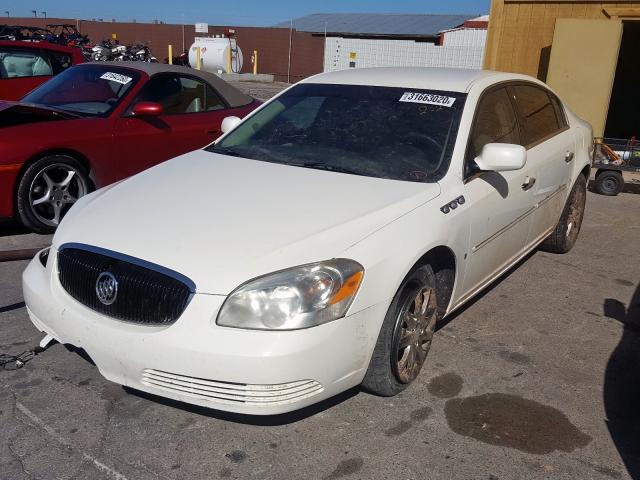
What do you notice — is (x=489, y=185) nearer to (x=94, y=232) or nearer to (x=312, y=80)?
(x=312, y=80)

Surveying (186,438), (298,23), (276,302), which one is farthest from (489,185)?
(298,23)

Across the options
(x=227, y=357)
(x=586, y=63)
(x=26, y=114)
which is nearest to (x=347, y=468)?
(x=227, y=357)

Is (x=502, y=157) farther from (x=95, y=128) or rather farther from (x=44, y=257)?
(x=95, y=128)

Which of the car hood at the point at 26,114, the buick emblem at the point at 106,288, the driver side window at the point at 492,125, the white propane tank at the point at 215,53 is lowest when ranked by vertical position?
the white propane tank at the point at 215,53

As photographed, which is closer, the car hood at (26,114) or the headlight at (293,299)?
the headlight at (293,299)

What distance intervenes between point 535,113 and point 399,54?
64.8 ft

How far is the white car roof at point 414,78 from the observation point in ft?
13.6

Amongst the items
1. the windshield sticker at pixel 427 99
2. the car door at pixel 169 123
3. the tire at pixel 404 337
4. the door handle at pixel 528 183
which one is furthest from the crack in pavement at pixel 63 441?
the car door at pixel 169 123

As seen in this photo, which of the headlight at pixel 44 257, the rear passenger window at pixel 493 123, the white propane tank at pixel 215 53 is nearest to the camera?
the headlight at pixel 44 257

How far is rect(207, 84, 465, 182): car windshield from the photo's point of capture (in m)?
3.73

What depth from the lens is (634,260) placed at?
5.91 m

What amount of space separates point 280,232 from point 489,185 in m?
1.54

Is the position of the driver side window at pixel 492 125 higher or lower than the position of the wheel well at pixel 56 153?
higher

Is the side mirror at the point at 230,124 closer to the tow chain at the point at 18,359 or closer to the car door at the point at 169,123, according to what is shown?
the car door at the point at 169,123
